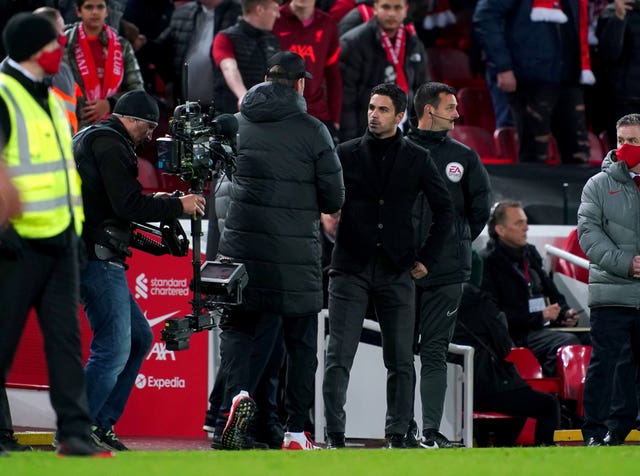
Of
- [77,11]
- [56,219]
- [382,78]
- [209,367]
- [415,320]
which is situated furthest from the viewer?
[382,78]

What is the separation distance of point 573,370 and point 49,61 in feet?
17.8

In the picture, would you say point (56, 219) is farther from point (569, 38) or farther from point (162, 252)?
point (569, 38)

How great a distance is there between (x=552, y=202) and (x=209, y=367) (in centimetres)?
366

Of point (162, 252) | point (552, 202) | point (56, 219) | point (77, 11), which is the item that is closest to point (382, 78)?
point (552, 202)

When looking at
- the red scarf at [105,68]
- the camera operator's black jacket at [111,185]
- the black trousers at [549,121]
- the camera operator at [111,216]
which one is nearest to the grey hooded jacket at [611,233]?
the camera operator at [111,216]

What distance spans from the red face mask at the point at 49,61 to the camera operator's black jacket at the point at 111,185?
1502 millimetres

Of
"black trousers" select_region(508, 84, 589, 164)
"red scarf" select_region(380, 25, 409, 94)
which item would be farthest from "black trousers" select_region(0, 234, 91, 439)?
"black trousers" select_region(508, 84, 589, 164)

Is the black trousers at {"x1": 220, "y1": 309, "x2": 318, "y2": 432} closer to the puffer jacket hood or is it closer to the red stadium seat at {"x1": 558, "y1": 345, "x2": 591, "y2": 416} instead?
the puffer jacket hood

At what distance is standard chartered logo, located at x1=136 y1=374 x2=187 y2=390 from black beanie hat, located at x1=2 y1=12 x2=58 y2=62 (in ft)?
13.2

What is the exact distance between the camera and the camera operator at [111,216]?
28.0ft

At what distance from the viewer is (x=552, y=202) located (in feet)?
42.2

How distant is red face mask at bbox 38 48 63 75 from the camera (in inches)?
276

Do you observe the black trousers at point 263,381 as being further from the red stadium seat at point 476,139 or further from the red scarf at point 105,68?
the red stadium seat at point 476,139

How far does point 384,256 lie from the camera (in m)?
9.30
